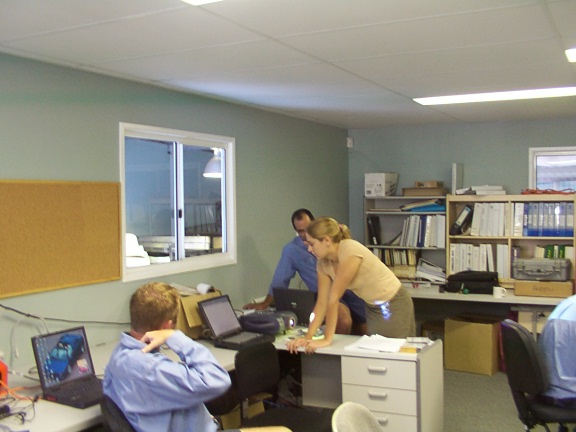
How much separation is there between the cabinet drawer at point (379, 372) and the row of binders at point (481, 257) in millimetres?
2991

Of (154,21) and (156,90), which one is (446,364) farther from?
(154,21)

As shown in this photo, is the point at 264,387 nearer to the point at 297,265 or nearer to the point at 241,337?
the point at 241,337

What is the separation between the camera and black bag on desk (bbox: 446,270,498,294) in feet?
19.2

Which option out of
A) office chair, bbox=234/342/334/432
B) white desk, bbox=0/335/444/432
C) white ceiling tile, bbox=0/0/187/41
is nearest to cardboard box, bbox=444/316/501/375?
white desk, bbox=0/335/444/432

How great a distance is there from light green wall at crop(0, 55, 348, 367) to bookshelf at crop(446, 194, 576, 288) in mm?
1700

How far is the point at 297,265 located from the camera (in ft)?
16.1

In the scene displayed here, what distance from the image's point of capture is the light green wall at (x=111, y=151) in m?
3.29

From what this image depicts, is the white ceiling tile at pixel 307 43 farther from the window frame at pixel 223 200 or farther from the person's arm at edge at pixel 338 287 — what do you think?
the person's arm at edge at pixel 338 287

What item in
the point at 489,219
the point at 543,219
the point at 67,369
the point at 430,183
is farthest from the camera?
the point at 430,183

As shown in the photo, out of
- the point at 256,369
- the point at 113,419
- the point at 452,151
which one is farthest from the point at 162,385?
the point at 452,151

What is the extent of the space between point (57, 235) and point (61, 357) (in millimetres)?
756

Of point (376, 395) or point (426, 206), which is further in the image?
point (426, 206)

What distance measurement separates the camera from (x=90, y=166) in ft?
12.1

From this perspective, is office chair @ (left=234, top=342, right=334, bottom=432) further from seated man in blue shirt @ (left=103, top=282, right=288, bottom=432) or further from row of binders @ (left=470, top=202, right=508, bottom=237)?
row of binders @ (left=470, top=202, right=508, bottom=237)
